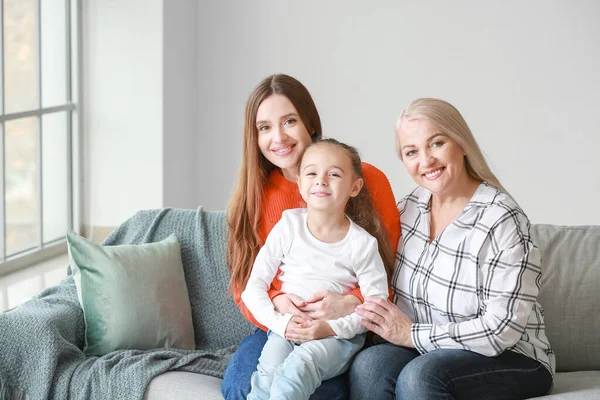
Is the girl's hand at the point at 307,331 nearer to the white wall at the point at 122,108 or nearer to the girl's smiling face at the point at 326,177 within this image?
the girl's smiling face at the point at 326,177

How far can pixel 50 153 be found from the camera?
177 inches

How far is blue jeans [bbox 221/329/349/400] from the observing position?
226 centimetres

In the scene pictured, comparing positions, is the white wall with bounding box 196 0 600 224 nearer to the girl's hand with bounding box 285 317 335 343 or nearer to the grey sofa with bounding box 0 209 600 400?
the grey sofa with bounding box 0 209 600 400

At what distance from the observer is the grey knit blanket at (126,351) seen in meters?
2.51

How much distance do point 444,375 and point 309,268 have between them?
51 centimetres

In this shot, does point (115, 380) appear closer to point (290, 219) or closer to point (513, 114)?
point (290, 219)

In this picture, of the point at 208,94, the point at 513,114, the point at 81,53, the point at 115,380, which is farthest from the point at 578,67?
the point at 115,380

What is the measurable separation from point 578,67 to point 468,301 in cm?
295

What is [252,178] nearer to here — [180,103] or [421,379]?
[421,379]

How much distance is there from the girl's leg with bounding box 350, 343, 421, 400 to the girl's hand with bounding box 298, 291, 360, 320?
0.13m

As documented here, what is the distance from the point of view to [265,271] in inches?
97.2

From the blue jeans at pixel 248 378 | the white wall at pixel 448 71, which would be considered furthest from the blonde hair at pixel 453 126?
the white wall at pixel 448 71

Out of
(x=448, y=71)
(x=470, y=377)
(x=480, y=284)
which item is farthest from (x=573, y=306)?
(x=448, y=71)

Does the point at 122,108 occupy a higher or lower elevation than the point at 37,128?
higher
